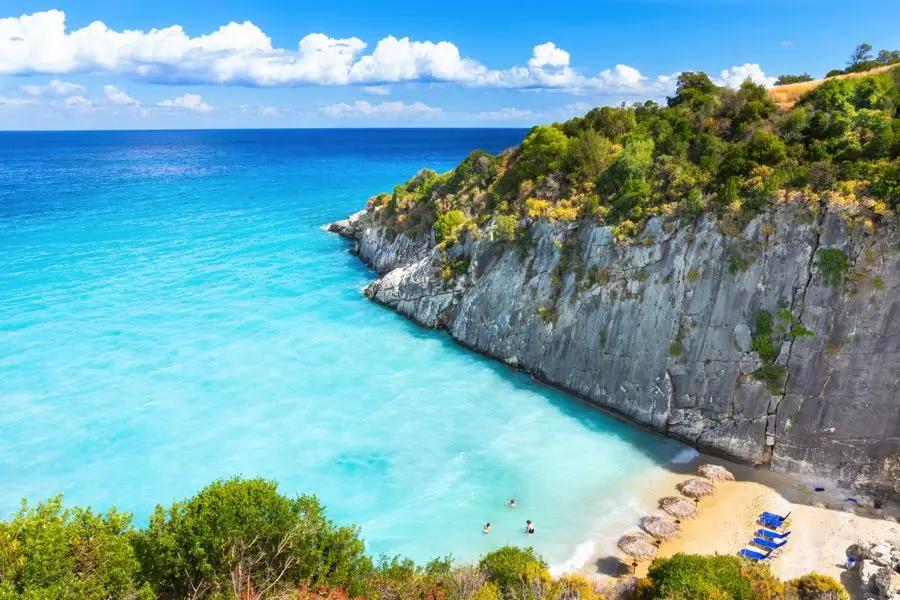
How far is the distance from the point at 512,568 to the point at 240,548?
9.38m

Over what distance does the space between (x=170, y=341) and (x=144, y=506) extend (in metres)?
18.5

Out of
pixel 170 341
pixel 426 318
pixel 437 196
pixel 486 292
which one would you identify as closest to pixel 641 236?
pixel 486 292

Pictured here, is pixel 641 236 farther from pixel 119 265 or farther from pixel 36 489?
pixel 119 265

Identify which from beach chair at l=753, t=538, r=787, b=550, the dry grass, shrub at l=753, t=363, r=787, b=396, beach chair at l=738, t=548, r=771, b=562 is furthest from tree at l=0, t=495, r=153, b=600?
the dry grass

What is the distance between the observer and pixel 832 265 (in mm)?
26812

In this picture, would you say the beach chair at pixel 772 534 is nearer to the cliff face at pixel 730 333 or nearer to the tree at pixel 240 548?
the cliff face at pixel 730 333

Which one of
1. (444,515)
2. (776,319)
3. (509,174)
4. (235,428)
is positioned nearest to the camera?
(444,515)

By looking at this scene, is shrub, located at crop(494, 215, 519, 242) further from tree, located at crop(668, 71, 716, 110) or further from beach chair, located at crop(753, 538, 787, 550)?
beach chair, located at crop(753, 538, 787, 550)

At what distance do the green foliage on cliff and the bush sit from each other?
2055cm

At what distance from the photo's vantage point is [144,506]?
25922 mm

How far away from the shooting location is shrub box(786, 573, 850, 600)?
18.8 meters

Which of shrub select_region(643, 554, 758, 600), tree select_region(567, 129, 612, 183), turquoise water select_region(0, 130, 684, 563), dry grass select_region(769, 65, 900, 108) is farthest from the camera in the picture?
tree select_region(567, 129, 612, 183)

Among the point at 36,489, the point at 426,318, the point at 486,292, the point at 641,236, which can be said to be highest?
the point at 641,236

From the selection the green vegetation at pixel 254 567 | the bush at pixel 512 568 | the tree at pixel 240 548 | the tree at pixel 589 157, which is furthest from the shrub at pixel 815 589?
the tree at pixel 589 157
